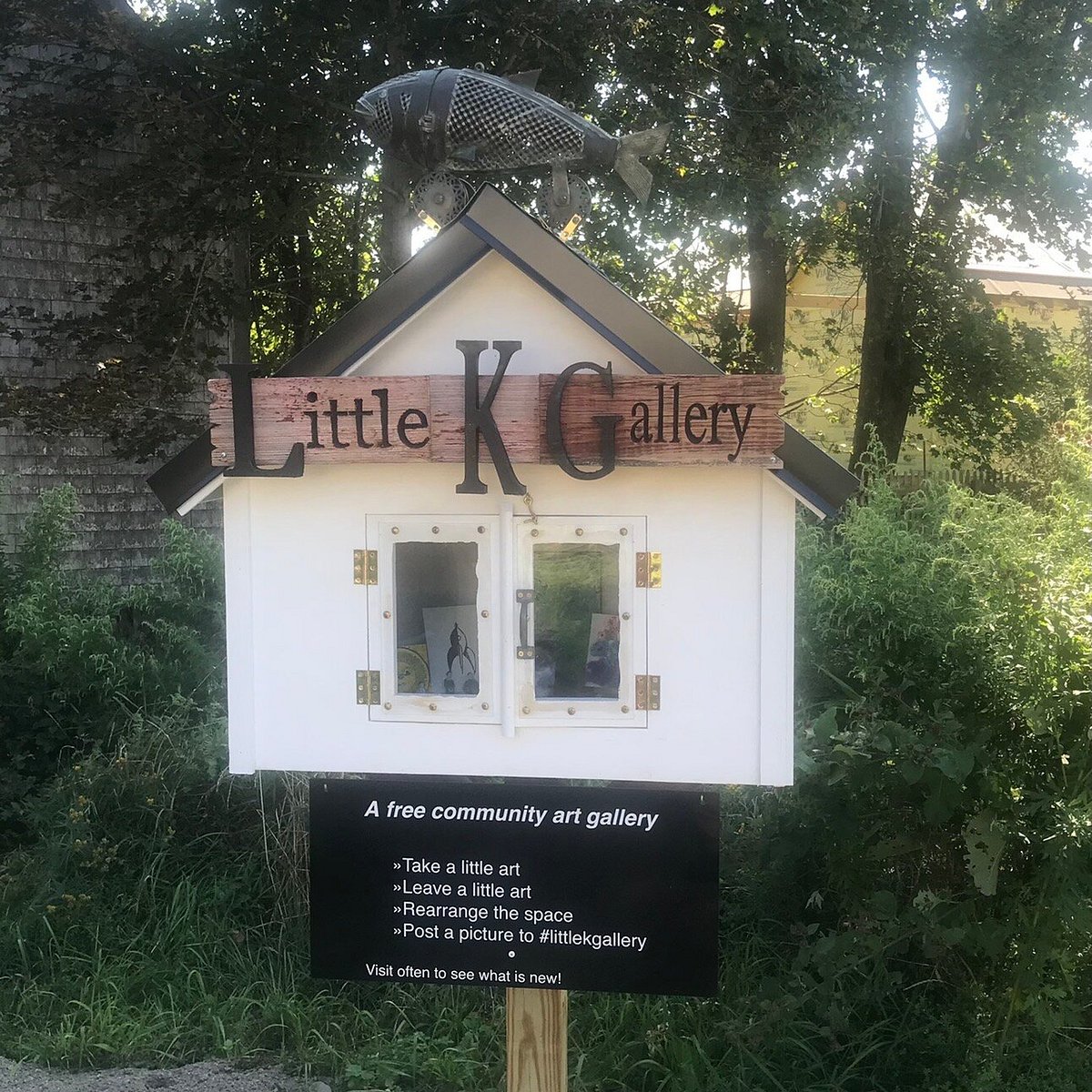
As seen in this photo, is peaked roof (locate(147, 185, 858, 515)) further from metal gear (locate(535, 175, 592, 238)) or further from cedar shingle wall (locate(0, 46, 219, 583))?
cedar shingle wall (locate(0, 46, 219, 583))

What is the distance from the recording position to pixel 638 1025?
3271mm

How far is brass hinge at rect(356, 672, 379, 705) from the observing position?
192 centimetres

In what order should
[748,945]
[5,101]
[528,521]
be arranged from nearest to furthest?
[528,521] → [748,945] → [5,101]

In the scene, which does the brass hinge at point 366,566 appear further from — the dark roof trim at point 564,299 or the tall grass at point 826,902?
the tall grass at point 826,902

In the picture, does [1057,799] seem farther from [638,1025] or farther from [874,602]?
[638,1025]

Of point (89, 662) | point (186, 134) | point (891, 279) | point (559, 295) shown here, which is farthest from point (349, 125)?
point (559, 295)

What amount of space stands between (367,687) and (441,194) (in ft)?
3.15

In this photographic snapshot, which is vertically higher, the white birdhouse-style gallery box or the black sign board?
the white birdhouse-style gallery box

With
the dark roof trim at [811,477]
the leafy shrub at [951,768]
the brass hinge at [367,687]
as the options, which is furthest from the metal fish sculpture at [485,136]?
the leafy shrub at [951,768]

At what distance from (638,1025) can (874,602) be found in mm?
1463

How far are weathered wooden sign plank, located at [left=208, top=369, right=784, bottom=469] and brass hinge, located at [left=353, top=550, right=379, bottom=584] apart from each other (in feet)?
0.69

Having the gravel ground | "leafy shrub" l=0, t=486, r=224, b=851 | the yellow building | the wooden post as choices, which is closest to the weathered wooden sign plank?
the wooden post

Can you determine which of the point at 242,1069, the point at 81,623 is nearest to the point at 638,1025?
the point at 242,1069

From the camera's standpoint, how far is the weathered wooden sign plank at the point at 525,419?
168 centimetres
